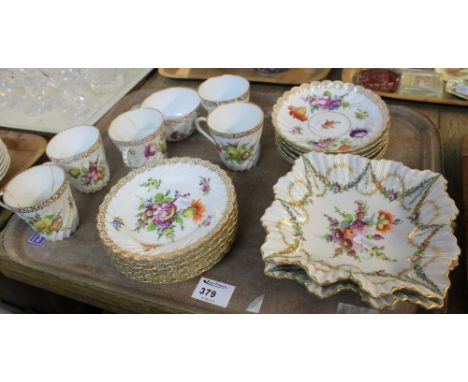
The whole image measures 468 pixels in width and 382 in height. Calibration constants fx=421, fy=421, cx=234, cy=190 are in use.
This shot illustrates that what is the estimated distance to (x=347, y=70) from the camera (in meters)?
1.29

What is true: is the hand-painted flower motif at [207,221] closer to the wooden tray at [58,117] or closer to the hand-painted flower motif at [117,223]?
the hand-painted flower motif at [117,223]

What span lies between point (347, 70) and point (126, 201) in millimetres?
794

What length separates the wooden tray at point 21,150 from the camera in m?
1.16

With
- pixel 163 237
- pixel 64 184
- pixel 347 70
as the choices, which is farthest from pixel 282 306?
pixel 347 70

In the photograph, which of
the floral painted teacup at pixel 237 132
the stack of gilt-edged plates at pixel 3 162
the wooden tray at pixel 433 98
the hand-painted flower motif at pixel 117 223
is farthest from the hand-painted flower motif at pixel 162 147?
the wooden tray at pixel 433 98

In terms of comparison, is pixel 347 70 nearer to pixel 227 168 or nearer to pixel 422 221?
pixel 227 168

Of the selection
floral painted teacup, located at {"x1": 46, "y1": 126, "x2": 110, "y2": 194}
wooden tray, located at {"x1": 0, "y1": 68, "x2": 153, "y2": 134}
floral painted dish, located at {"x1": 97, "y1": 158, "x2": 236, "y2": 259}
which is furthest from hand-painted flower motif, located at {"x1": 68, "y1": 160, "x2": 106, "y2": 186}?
wooden tray, located at {"x1": 0, "y1": 68, "x2": 153, "y2": 134}

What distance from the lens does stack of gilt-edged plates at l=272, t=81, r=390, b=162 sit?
3.10 ft

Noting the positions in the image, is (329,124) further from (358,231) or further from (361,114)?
(358,231)

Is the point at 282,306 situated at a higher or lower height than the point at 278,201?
lower

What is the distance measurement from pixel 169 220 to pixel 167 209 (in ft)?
0.10

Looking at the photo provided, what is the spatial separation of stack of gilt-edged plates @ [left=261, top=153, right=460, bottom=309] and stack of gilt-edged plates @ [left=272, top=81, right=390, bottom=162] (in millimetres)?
91

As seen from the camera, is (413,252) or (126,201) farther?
(126,201)

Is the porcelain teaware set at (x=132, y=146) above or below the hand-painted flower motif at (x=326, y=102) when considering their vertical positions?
below
